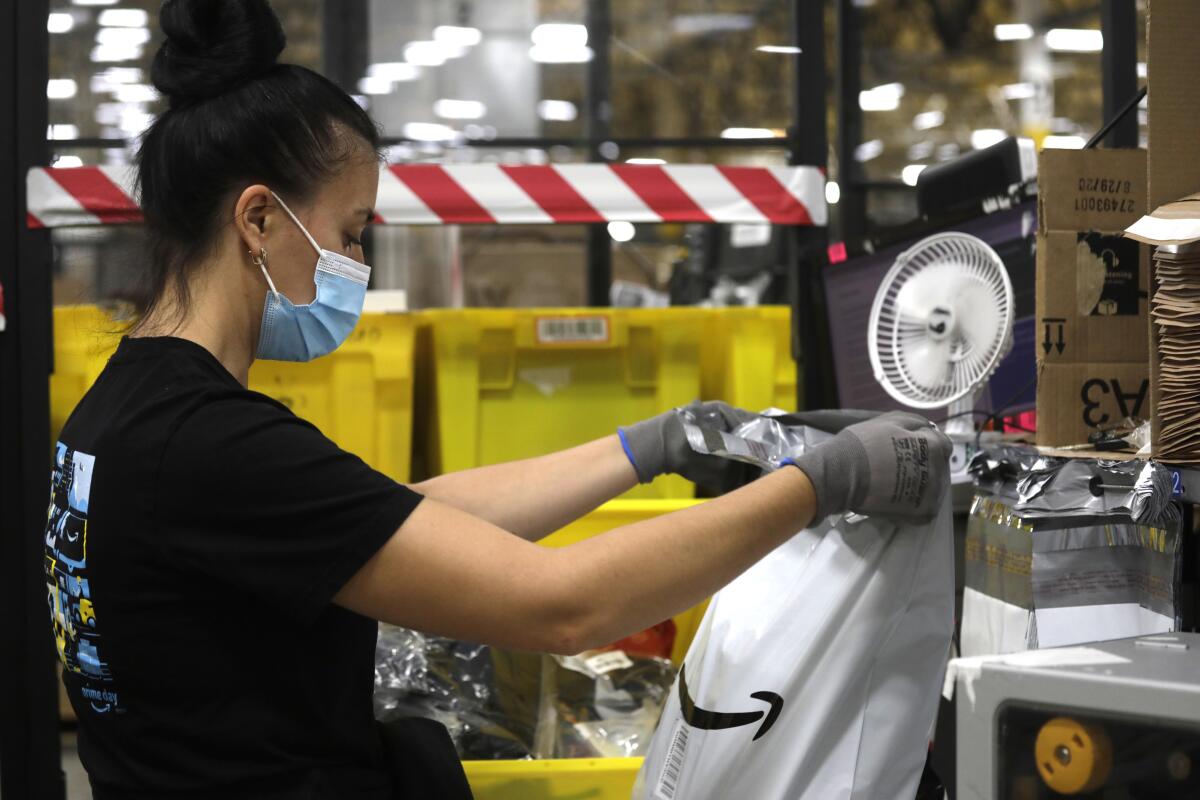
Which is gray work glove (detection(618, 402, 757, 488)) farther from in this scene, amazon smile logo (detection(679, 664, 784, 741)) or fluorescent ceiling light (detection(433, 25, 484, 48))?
fluorescent ceiling light (detection(433, 25, 484, 48))

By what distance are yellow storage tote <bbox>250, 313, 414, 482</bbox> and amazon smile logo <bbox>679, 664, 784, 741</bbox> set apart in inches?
47.6

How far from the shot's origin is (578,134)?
5.75 m

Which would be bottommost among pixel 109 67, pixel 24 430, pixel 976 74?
pixel 24 430

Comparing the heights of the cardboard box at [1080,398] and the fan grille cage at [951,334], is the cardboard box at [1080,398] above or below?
below

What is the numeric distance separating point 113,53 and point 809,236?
127 inches

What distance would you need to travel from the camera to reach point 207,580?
116cm

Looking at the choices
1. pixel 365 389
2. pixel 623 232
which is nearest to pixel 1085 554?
pixel 365 389

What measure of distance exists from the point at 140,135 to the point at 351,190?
29 cm

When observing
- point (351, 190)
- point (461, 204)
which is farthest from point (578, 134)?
point (351, 190)

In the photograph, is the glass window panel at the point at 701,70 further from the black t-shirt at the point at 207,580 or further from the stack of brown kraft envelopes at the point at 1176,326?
the black t-shirt at the point at 207,580

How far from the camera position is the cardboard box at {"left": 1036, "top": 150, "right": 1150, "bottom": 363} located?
165 cm

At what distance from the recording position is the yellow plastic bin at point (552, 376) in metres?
2.54

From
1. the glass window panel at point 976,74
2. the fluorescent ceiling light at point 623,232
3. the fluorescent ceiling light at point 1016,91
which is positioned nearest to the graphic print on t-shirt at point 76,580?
the fluorescent ceiling light at point 623,232

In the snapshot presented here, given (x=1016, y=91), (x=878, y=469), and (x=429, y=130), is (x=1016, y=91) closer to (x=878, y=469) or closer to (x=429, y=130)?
(x=429, y=130)
